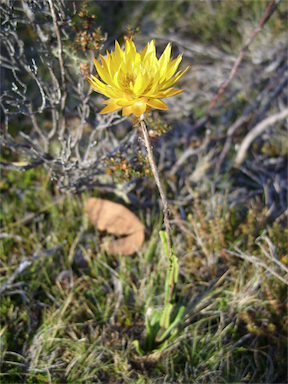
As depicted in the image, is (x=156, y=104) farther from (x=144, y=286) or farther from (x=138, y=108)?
(x=144, y=286)

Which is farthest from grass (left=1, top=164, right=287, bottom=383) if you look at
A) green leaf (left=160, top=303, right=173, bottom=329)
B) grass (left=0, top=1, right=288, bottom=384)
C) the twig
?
the twig

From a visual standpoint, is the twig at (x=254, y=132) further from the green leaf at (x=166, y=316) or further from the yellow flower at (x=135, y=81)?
the green leaf at (x=166, y=316)

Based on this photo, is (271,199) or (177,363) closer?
(177,363)

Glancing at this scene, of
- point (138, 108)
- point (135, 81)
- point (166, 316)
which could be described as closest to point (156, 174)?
point (138, 108)

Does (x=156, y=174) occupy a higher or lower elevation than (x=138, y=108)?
lower

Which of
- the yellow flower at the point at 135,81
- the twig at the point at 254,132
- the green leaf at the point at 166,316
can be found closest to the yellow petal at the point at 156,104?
the yellow flower at the point at 135,81

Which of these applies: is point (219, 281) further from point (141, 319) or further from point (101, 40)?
point (101, 40)

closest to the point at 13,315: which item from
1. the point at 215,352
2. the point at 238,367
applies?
the point at 215,352
